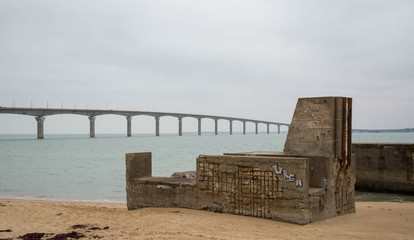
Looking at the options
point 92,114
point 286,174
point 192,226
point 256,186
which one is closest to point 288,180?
point 286,174

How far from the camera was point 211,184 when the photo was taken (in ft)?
23.8

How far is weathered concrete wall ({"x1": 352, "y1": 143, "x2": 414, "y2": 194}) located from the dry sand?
7.89 meters

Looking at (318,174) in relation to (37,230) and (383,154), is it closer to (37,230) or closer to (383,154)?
(37,230)

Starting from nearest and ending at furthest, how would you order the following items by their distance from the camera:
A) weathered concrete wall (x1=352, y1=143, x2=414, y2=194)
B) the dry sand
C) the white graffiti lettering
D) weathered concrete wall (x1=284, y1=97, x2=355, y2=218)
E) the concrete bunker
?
the dry sand, the white graffiti lettering, the concrete bunker, weathered concrete wall (x1=284, y1=97, x2=355, y2=218), weathered concrete wall (x1=352, y1=143, x2=414, y2=194)

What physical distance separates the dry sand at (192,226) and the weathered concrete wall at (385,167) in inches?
310

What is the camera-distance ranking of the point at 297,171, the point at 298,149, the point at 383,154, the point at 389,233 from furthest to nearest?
1. the point at 383,154
2. the point at 298,149
3. the point at 297,171
4. the point at 389,233

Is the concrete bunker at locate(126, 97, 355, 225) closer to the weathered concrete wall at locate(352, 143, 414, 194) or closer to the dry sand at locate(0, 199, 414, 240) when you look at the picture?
the dry sand at locate(0, 199, 414, 240)

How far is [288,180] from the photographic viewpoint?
6320mm

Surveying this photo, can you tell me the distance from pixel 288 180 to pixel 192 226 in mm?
1876

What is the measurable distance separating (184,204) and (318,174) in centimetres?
288

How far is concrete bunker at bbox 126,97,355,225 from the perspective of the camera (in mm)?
6359

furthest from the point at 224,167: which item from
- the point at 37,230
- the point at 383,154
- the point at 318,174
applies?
the point at 383,154

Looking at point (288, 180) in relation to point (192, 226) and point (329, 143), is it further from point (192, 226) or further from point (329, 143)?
point (192, 226)

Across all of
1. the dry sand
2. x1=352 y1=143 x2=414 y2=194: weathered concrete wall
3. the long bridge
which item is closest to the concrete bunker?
the dry sand
